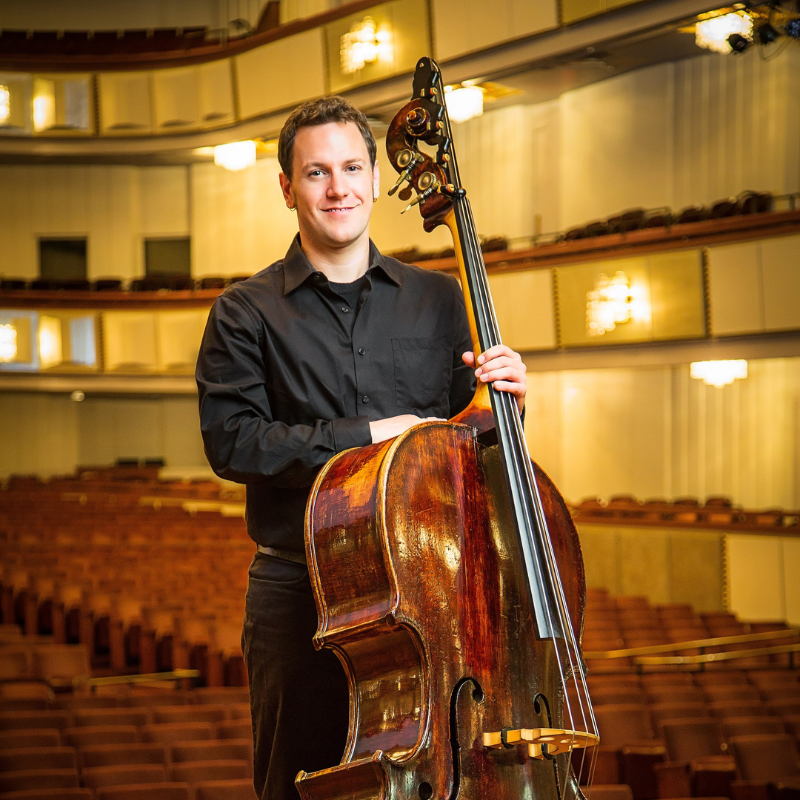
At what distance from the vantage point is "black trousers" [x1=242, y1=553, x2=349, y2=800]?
156 centimetres

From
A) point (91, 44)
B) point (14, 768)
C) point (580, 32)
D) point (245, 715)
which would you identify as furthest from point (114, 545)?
point (91, 44)

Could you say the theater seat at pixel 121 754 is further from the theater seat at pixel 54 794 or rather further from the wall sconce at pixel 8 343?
the wall sconce at pixel 8 343

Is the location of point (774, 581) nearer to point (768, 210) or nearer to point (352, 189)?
point (768, 210)

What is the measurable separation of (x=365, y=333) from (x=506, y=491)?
0.38 meters

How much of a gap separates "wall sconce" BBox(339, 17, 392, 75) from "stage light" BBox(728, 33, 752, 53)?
14.7 ft

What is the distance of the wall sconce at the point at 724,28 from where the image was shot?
9750 mm

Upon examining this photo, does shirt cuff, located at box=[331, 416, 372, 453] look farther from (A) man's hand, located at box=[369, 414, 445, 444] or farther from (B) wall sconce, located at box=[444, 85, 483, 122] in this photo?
(B) wall sconce, located at box=[444, 85, 483, 122]

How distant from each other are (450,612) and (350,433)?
12.9 inches

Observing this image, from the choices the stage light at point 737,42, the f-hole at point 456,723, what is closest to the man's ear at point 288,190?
the f-hole at point 456,723

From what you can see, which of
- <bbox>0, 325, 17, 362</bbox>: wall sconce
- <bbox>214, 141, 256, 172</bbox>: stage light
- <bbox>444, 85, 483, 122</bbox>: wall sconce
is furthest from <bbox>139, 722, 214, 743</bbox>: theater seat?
<bbox>0, 325, 17, 362</bbox>: wall sconce

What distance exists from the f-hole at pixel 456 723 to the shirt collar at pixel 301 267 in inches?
27.9

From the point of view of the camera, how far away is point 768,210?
9.88m

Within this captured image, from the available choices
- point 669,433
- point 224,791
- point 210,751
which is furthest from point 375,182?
point 669,433

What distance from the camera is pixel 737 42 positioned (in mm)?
9461
